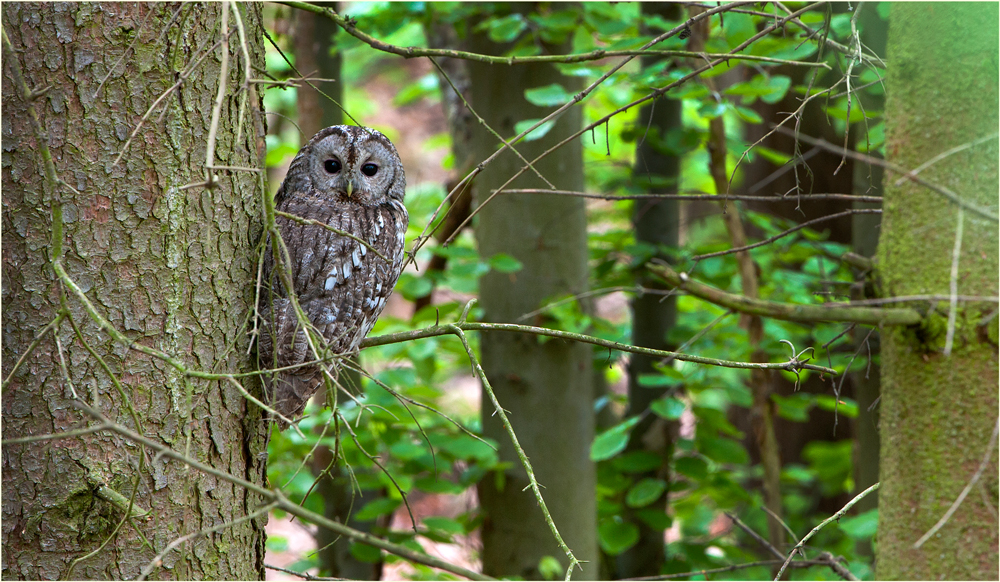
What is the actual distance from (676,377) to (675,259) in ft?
2.65

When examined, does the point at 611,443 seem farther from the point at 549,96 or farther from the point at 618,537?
the point at 549,96

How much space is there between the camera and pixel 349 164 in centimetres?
229

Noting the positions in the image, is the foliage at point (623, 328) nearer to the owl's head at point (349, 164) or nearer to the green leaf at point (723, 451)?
the green leaf at point (723, 451)

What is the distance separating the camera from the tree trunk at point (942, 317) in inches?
67.2

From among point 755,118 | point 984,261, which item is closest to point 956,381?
point 984,261

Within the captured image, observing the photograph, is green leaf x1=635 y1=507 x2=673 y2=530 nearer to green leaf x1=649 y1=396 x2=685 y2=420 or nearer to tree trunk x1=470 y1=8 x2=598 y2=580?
tree trunk x1=470 y1=8 x2=598 y2=580

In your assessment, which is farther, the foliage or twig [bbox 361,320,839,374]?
the foliage

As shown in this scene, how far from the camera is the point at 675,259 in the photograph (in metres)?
3.56

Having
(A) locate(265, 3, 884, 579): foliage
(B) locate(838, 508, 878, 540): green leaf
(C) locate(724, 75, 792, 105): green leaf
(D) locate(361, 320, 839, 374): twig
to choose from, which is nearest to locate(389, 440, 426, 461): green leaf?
(A) locate(265, 3, 884, 579): foliage

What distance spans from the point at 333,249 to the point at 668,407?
1.64 m

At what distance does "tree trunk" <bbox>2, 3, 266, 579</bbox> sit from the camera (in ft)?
4.67

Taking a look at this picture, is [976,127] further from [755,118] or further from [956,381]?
[755,118]

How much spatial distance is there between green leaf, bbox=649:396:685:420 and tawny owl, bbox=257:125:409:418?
4.29ft

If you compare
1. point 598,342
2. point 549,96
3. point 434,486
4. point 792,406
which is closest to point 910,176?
point 598,342
